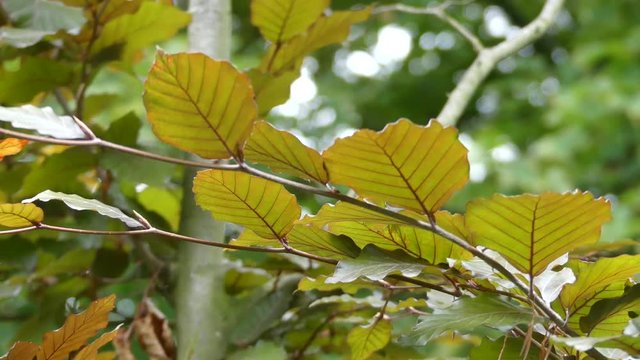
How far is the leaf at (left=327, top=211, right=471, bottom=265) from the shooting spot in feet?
1.49

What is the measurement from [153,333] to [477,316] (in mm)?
328

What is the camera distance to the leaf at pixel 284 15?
669mm

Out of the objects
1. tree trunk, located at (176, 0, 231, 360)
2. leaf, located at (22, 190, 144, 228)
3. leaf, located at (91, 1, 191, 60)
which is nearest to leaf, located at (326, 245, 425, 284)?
leaf, located at (22, 190, 144, 228)

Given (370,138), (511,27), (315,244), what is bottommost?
(511,27)

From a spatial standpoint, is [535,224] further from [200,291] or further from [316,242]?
[200,291]

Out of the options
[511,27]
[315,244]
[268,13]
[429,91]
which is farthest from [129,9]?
[511,27]

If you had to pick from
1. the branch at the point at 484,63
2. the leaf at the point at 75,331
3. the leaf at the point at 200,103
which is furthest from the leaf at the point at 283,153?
the branch at the point at 484,63

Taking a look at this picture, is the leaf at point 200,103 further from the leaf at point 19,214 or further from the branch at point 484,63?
the branch at point 484,63

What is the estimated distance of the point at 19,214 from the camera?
0.44 meters

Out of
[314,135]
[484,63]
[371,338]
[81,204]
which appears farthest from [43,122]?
[314,135]

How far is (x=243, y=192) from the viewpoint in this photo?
0.43 m

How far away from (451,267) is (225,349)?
28 cm

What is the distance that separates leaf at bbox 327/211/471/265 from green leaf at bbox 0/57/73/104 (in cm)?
35

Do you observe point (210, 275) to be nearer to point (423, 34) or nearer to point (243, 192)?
point (243, 192)
